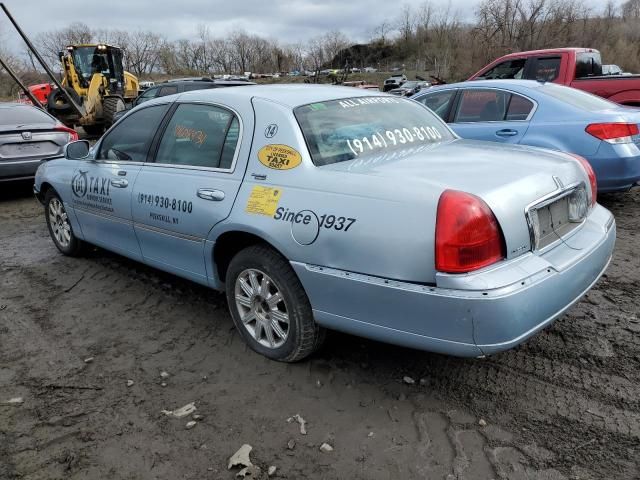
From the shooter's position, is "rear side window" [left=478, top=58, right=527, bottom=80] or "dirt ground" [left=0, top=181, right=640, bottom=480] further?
"rear side window" [left=478, top=58, right=527, bottom=80]

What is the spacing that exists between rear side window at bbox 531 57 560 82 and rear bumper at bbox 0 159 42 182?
8160 millimetres

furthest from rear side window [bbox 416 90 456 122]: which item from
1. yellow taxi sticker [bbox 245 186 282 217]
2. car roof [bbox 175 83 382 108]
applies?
yellow taxi sticker [bbox 245 186 282 217]

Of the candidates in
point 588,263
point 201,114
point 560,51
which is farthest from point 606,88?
point 201,114

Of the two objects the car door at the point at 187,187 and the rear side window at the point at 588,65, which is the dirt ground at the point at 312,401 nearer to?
the car door at the point at 187,187

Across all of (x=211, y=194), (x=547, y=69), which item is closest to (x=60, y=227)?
(x=211, y=194)

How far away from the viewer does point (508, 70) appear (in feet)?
30.0

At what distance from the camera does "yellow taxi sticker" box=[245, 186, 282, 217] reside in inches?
110

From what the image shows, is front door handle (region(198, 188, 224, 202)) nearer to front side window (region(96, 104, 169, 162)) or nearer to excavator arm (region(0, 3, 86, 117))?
front side window (region(96, 104, 169, 162))

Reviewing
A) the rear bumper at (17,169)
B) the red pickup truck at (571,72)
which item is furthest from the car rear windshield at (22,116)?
the red pickup truck at (571,72)

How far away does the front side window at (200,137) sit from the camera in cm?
325

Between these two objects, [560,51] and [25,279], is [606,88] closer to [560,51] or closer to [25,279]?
[560,51]

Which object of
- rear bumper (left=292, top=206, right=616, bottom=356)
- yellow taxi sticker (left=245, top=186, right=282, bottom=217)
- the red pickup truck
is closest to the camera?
rear bumper (left=292, top=206, right=616, bottom=356)

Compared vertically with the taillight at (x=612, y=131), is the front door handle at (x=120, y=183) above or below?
above

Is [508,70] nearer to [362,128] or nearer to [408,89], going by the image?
[362,128]
